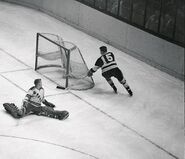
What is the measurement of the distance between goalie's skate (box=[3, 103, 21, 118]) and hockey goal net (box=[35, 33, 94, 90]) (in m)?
2.53

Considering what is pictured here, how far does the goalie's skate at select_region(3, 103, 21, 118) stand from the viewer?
13.8 metres

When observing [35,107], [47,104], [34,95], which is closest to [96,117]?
[47,104]

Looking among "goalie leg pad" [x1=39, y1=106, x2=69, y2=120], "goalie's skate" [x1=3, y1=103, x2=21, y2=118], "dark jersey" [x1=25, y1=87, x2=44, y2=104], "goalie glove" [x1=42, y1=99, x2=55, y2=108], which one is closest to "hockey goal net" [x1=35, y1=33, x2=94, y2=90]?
"goalie glove" [x1=42, y1=99, x2=55, y2=108]

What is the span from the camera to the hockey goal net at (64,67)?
651 inches

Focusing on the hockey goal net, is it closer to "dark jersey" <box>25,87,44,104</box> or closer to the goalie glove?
the goalie glove

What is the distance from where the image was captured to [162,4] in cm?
1830

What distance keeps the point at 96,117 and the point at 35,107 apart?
5.99 feet

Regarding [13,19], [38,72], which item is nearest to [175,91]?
[38,72]

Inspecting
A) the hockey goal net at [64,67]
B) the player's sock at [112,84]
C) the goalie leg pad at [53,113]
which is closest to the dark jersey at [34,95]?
the goalie leg pad at [53,113]

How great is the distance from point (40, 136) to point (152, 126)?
10.9 ft

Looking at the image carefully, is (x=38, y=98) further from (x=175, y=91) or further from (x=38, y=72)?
(x=175, y=91)

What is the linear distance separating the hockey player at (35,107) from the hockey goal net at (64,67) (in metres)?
2.23

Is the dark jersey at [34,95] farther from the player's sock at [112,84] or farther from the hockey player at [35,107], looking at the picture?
the player's sock at [112,84]

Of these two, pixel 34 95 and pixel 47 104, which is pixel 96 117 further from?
pixel 34 95
